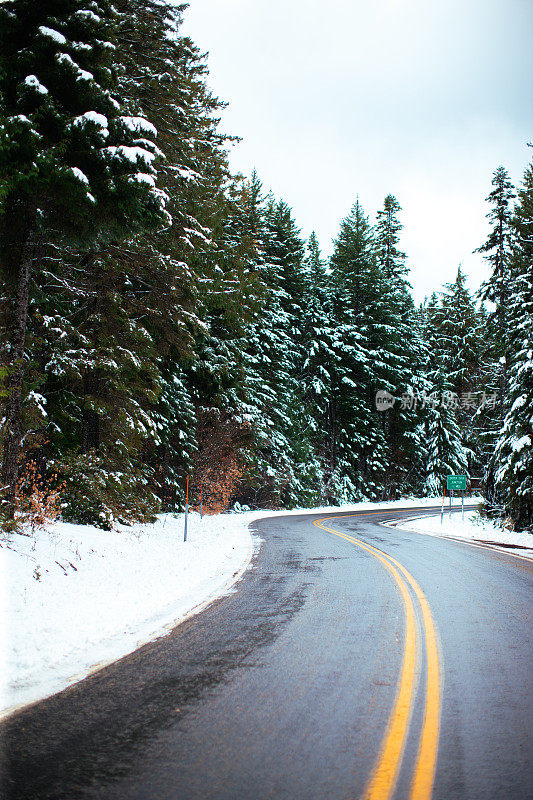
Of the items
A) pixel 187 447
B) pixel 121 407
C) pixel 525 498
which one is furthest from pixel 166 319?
pixel 525 498

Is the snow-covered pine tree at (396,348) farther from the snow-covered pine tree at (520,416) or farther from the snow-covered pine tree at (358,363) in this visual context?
the snow-covered pine tree at (520,416)

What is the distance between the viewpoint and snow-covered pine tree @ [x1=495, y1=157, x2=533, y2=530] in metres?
18.6

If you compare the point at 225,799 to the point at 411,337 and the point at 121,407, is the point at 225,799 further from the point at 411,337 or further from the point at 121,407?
the point at 411,337

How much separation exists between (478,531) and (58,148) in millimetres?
19803

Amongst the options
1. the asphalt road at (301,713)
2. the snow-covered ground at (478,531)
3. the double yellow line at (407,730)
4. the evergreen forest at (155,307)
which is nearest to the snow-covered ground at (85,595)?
the asphalt road at (301,713)

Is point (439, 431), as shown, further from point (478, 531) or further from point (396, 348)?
point (478, 531)

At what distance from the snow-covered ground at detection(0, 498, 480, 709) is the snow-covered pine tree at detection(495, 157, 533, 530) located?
10641 millimetres

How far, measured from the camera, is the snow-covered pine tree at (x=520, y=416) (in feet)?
61.1

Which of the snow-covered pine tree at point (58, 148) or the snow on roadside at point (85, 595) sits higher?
the snow-covered pine tree at point (58, 148)

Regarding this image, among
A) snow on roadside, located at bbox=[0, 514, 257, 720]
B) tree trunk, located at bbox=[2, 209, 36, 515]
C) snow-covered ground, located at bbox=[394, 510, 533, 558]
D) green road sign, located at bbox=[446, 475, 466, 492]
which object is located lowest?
snow-covered ground, located at bbox=[394, 510, 533, 558]

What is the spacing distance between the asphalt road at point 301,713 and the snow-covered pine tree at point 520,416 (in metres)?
12.0

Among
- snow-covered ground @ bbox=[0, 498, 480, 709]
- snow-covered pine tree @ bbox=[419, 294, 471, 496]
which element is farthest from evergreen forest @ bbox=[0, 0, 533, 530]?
snow-covered pine tree @ bbox=[419, 294, 471, 496]

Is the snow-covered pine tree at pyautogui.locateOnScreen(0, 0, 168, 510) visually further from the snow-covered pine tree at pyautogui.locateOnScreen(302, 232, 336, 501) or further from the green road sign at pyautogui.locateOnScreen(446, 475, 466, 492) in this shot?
the snow-covered pine tree at pyautogui.locateOnScreen(302, 232, 336, 501)

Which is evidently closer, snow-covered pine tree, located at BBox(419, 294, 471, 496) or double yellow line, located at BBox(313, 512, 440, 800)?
double yellow line, located at BBox(313, 512, 440, 800)
